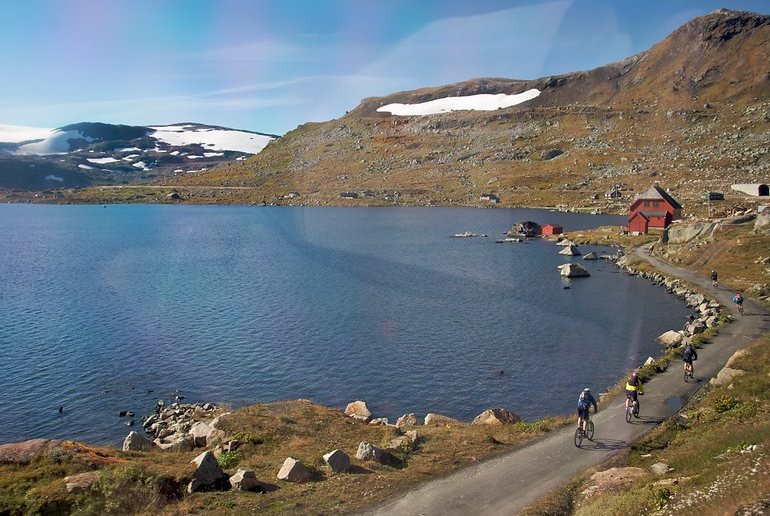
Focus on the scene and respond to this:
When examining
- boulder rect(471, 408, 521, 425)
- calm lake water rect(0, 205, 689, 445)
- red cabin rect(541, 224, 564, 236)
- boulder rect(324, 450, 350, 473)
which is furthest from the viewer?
red cabin rect(541, 224, 564, 236)

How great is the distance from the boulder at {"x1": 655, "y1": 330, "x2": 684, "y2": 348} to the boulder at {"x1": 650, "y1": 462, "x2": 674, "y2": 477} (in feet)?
95.9

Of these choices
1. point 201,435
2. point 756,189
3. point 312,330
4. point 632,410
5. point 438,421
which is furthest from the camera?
point 756,189

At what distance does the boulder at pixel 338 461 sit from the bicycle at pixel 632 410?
602 inches

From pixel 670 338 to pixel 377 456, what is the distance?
35.5m

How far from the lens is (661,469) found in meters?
20.2

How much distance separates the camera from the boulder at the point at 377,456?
2462 centimetres

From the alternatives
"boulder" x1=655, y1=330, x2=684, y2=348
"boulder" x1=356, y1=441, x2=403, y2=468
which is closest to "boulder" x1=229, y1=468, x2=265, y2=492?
"boulder" x1=356, y1=441, x2=403, y2=468

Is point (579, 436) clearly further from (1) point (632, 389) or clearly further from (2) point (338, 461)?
(2) point (338, 461)

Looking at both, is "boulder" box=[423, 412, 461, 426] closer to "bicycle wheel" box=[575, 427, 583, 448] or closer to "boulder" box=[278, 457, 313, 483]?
"bicycle wheel" box=[575, 427, 583, 448]

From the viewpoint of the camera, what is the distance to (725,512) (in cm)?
1145

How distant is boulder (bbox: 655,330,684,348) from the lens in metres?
47.4

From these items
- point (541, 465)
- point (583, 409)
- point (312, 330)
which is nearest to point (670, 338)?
point (583, 409)

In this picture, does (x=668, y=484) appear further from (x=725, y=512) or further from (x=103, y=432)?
(x=103, y=432)

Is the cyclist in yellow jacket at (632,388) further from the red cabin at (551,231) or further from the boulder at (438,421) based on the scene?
the red cabin at (551,231)
